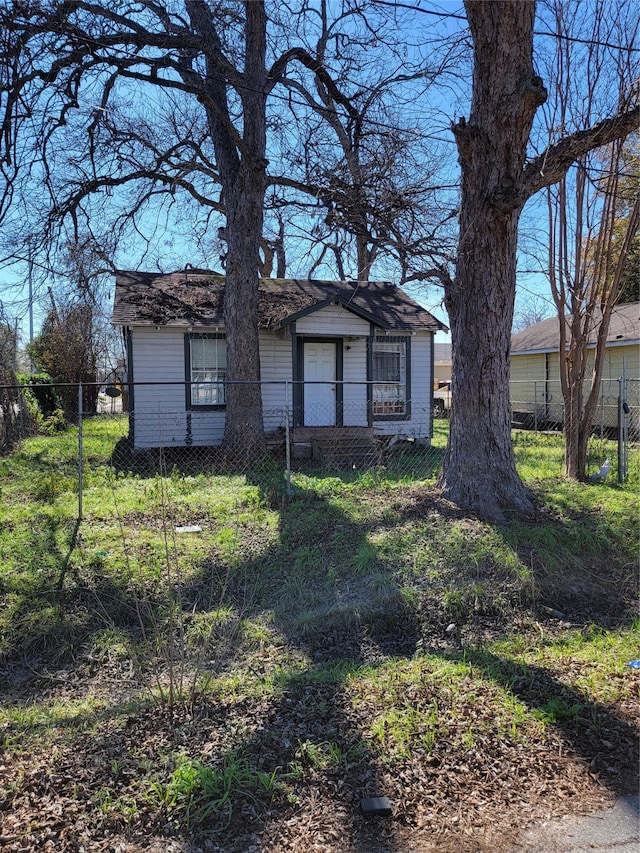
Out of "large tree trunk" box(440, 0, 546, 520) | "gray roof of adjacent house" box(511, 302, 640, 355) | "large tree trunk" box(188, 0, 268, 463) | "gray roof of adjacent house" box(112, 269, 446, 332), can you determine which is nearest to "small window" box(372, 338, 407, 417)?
"gray roof of adjacent house" box(112, 269, 446, 332)

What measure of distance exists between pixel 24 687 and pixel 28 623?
0.72 metres

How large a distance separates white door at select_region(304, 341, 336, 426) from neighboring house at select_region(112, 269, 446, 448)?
3 cm

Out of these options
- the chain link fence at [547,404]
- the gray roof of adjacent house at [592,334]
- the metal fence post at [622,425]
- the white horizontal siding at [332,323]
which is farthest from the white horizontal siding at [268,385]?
the metal fence post at [622,425]

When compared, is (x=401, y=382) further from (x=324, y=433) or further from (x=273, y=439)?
(x=273, y=439)

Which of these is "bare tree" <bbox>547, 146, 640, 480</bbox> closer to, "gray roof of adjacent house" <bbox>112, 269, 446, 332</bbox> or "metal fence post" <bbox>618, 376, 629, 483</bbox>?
"metal fence post" <bbox>618, 376, 629, 483</bbox>

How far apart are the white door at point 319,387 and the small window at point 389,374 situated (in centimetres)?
114

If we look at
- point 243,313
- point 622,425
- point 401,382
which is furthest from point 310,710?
point 401,382

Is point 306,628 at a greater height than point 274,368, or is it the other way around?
point 274,368

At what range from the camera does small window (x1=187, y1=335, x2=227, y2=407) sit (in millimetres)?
12703

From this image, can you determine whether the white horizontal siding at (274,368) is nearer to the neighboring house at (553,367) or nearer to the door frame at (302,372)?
the door frame at (302,372)

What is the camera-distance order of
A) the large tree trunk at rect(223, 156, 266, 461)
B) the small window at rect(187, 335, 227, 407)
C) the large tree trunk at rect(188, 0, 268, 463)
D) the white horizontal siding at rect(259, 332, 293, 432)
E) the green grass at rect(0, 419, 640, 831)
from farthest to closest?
1. the white horizontal siding at rect(259, 332, 293, 432)
2. the small window at rect(187, 335, 227, 407)
3. the large tree trunk at rect(223, 156, 266, 461)
4. the large tree trunk at rect(188, 0, 268, 463)
5. the green grass at rect(0, 419, 640, 831)

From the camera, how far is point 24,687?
352 cm

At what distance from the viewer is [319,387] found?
13711 millimetres

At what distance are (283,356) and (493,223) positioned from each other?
7979 millimetres
